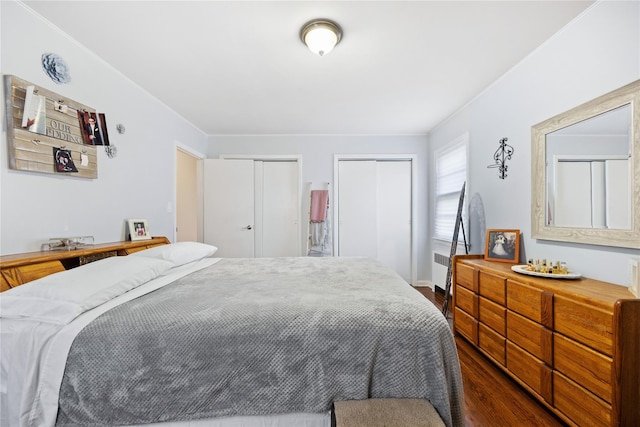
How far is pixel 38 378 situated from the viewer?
999 mm

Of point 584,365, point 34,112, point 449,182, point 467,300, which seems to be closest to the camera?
point 584,365

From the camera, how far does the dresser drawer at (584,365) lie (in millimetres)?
1261

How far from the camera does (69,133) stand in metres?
1.94

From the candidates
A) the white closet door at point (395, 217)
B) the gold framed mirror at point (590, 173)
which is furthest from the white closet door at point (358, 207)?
the gold framed mirror at point (590, 173)

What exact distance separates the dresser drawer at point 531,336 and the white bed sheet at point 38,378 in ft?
4.46

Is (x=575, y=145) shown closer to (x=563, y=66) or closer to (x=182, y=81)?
(x=563, y=66)

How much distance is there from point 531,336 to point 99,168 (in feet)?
10.9

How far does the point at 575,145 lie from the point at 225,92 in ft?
9.83

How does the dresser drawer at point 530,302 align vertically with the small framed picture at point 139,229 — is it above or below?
below

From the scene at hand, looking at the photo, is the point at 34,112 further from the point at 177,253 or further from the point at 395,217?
the point at 395,217

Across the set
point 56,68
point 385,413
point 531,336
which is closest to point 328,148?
point 56,68

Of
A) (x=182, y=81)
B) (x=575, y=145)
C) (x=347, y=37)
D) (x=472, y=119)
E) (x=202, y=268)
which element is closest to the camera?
(x=575, y=145)

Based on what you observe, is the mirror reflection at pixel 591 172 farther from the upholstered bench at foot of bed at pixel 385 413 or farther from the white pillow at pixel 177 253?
the white pillow at pixel 177 253

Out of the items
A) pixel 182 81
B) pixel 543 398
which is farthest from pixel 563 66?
pixel 182 81
